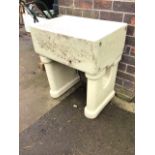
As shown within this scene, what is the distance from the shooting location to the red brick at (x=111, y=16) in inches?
51.4

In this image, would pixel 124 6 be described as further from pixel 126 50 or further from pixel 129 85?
pixel 129 85

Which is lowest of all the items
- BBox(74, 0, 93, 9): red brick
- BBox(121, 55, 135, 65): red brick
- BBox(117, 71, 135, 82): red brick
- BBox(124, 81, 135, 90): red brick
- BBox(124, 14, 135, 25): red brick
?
BBox(124, 81, 135, 90): red brick

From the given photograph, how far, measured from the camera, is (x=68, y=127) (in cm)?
130

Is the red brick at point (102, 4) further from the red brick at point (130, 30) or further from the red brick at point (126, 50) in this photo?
the red brick at point (126, 50)

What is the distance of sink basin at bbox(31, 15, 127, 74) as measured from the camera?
1011 millimetres

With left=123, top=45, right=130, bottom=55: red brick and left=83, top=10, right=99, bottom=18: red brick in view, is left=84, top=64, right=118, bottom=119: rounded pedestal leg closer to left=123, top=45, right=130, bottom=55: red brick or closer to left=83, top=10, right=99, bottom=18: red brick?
left=123, top=45, right=130, bottom=55: red brick

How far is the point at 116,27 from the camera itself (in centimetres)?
116

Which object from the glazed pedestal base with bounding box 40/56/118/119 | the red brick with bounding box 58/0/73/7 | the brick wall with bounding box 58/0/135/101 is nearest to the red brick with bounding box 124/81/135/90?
the brick wall with bounding box 58/0/135/101

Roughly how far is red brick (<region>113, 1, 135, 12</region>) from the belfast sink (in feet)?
0.37

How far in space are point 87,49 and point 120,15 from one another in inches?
19.4
